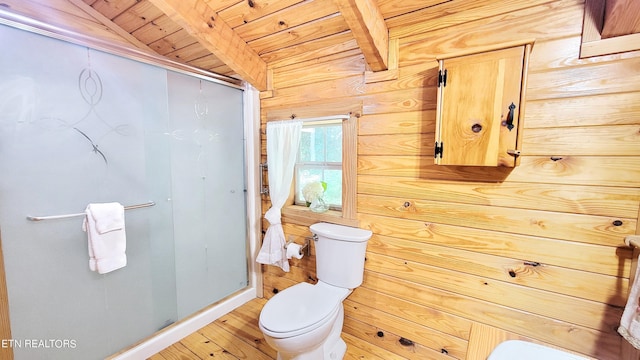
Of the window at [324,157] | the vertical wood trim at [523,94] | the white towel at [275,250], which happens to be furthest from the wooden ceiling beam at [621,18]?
the white towel at [275,250]

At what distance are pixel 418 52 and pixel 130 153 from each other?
178 cm

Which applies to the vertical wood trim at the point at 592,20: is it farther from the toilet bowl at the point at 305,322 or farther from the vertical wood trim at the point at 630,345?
the toilet bowl at the point at 305,322

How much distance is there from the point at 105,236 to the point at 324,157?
1.43m

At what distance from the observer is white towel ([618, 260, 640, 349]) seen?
0.90 metres

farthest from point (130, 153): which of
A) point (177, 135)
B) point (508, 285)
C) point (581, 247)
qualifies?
point (581, 247)

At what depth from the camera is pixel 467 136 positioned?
122cm

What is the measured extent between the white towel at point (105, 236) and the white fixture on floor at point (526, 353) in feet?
5.92

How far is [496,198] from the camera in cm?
129

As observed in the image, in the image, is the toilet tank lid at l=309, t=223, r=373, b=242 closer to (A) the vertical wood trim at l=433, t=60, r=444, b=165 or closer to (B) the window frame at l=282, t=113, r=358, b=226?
(B) the window frame at l=282, t=113, r=358, b=226

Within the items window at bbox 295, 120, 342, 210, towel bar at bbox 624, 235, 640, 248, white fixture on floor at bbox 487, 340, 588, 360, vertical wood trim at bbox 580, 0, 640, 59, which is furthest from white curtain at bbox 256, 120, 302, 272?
towel bar at bbox 624, 235, 640, 248

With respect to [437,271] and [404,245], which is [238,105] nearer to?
[404,245]

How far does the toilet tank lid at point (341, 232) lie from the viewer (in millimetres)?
1565

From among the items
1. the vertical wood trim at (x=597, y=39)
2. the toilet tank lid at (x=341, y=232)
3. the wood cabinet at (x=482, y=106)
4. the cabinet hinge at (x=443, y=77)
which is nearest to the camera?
the vertical wood trim at (x=597, y=39)

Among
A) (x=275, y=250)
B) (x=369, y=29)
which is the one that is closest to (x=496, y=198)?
(x=369, y=29)
